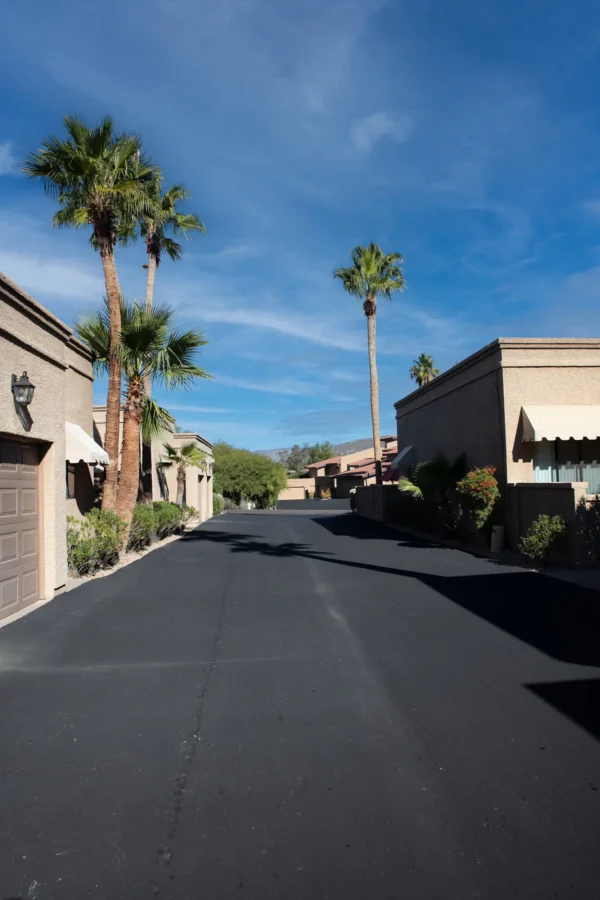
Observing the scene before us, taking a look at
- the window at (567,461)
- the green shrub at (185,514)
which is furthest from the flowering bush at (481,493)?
the green shrub at (185,514)

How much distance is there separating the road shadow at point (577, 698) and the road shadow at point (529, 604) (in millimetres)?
731

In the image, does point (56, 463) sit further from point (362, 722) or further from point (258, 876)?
point (258, 876)

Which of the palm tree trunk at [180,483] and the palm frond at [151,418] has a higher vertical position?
the palm frond at [151,418]

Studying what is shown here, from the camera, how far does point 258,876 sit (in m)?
3.26

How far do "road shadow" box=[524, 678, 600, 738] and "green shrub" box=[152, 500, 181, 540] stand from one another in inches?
626

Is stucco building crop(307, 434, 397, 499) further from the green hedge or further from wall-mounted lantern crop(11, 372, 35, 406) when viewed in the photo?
wall-mounted lantern crop(11, 372, 35, 406)

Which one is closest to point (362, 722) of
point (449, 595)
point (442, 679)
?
point (442, 679)

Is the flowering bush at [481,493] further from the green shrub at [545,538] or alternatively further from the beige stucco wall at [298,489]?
the beige stucco wall at [298,489]

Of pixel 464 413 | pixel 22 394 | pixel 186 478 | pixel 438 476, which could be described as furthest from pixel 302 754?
pixel 186 478

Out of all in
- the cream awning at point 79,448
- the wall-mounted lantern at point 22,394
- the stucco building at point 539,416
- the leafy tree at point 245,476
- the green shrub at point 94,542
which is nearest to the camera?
the wall-mounted lantern at point 22,394

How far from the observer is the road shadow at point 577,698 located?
511 cm

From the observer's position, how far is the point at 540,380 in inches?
652

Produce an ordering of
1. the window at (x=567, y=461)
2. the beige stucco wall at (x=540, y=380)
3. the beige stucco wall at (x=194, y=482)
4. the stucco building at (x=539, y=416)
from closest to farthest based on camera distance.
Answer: the stucco building at (x=539, y=416)
the beige stucco wall at (x=540, y=380)
the window at (x=567, y=461)
the beige stucco wall at (x=194, y=482)

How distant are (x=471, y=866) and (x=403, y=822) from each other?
0.48 m
